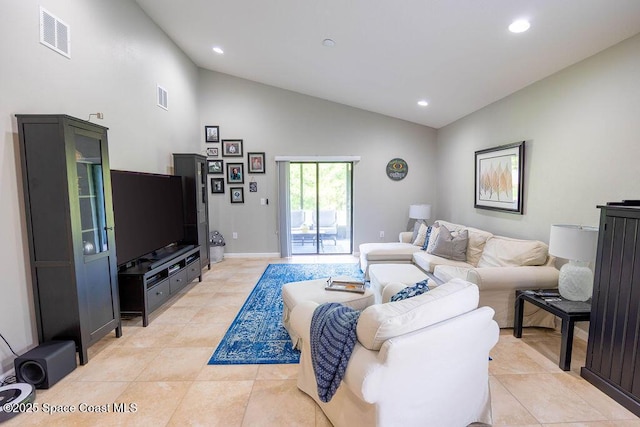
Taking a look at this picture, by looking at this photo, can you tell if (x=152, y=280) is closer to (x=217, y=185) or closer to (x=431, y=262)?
(x=217, y=185)

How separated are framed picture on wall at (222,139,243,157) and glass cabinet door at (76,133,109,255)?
3395mm

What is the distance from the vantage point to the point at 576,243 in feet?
8.08

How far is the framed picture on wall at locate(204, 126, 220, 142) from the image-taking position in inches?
236

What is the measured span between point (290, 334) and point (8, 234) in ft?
7.44

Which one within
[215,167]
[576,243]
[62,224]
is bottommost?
[576,243]

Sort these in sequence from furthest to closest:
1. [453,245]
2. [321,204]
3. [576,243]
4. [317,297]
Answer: [321,204] → [453,245] → [317,297] → [576,243]

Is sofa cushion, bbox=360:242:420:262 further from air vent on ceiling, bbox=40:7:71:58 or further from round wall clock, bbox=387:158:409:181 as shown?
air vent on ceiling, bbox=40:7:71:58

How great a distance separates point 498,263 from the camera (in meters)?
3.44

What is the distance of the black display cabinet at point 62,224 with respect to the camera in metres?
2.29

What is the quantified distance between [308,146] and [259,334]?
13.2 feet

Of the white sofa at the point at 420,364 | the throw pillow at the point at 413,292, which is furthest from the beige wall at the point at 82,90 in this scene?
the throw pillow at the point at 413,292

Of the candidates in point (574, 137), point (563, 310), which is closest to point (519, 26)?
point (574, 137)

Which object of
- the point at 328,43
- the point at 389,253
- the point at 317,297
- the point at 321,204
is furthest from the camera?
the point at 321,204

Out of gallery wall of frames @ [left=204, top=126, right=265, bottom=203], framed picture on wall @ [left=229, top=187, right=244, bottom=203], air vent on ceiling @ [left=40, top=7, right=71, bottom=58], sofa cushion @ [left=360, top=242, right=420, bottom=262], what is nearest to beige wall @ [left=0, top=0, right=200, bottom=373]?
air vent on ceiling @ [left=40, top=7, right=71, bottom=58]
